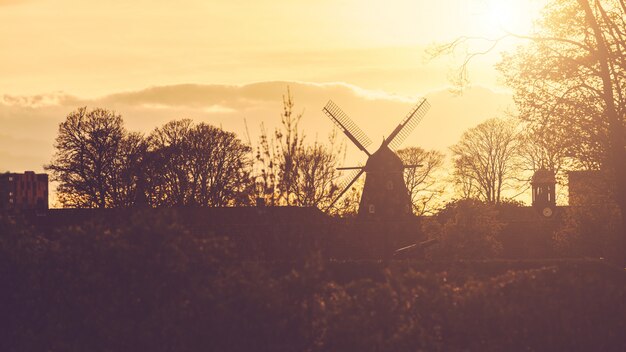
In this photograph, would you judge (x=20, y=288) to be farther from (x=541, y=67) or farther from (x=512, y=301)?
(x=541, y=67)

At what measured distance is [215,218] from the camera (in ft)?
153

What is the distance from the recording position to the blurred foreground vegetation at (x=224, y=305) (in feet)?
47.4

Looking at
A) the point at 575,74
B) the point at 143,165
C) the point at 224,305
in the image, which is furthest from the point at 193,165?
the point at 224,305

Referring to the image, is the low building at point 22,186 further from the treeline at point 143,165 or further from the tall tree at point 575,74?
the tall tree at point 575,74

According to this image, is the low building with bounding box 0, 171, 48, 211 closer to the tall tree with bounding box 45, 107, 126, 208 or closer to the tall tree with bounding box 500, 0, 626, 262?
the tall tree with bounding box 45, 107, 126, 208

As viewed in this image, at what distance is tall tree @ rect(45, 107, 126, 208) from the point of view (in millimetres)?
58688

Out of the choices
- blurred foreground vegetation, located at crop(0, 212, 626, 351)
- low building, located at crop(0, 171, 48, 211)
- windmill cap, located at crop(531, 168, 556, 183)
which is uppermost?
low building, located at crop(0, 171, 48, 211)

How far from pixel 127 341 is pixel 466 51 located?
15249mm

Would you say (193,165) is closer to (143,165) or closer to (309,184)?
(143,165)

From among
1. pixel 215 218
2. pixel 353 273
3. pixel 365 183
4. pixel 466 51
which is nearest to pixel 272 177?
pixel 353 273

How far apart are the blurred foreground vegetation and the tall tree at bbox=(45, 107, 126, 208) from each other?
4269cm

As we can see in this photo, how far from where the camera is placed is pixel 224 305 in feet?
47.3

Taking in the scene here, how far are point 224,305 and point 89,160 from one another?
4721 cm

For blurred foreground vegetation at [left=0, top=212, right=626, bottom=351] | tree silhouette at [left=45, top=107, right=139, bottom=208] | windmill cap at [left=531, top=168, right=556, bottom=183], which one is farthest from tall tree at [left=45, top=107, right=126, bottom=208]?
blurred foreground vegetation at [left=0, top=212, right=626, bottom=351]
